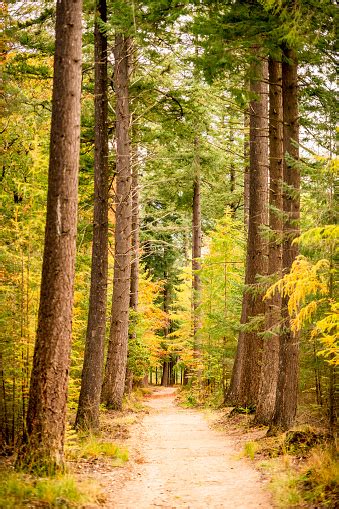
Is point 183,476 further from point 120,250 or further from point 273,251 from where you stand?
point 120,250

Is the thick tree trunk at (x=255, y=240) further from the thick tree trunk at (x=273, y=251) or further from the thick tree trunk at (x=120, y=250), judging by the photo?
the thick tree trunk at (x=120, y=250)

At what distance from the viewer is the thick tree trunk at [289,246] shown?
30.3 feet

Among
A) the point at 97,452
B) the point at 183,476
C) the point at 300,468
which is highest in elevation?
the point at 300,468

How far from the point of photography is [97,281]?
34.0ft

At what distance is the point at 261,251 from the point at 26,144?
22.4 feet

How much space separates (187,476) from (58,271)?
3.89 meters

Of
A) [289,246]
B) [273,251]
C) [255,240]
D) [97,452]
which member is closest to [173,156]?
[255,240]

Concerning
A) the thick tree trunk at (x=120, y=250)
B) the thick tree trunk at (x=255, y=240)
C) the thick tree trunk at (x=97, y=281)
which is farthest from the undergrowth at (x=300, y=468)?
the thick tree trunk at (x=120, y=250)

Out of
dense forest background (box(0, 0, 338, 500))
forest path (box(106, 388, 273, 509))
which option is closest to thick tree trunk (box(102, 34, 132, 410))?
dense forest background (box(0, 0, 338, 500))

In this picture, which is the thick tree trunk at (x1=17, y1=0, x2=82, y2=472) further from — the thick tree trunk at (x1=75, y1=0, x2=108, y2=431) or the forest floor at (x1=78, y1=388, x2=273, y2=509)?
the thick tree trunk at (x1=75, y1=0, x2=108, y2=431)

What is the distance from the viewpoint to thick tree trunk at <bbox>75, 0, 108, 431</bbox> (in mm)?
10180

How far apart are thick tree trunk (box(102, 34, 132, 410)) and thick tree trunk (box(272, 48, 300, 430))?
549 cm

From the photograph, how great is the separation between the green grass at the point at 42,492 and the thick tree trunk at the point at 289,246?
15.5ft

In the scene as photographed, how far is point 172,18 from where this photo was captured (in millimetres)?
9086
